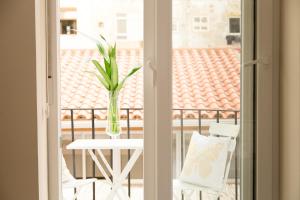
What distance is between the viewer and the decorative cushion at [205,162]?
1.95 metres

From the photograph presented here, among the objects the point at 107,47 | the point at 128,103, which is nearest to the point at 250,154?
the point at 107,47

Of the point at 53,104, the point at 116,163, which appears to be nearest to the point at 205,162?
the point at 53,104

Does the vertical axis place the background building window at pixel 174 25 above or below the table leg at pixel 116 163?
above

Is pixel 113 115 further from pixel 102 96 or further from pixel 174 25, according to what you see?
pixel 174 25

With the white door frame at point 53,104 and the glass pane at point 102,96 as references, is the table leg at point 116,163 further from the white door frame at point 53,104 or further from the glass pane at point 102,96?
the white door frame at point 53,104
